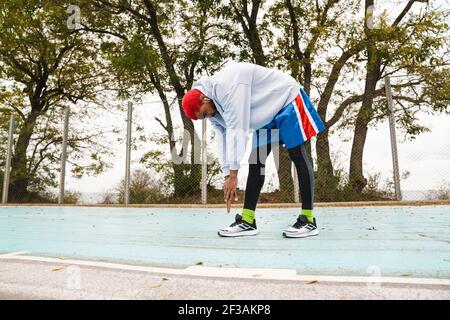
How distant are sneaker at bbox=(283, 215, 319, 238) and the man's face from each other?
0.94 metres

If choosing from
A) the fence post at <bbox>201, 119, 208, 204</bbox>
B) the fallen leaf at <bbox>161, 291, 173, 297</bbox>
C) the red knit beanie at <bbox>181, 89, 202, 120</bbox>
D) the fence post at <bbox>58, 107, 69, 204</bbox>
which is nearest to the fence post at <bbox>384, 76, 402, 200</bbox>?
the fence post at <bbox>201, 119, 208, 204</bbox>

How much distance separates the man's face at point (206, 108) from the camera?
2230mm

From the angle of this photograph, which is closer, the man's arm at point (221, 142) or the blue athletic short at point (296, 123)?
the blue athletic short at point (296, 123)

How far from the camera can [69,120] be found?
749 centimetres

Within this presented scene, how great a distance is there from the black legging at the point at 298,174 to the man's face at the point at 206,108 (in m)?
0.43

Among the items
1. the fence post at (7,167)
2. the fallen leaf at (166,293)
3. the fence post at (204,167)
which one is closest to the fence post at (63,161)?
the fence post at (7,167)

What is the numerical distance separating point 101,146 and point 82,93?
4412 millimetres

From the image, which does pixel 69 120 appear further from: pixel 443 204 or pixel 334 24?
pixel 443 204

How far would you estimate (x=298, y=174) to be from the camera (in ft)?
7.77

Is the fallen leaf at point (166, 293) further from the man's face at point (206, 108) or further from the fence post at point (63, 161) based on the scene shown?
the fence post at point (63, 161)

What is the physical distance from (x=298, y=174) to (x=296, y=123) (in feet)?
1.15

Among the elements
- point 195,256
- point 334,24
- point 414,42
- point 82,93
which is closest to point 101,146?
point 82,93

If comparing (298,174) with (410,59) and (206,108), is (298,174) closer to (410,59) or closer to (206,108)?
(206,108)

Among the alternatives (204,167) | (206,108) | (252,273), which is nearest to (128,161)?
(204,167)
